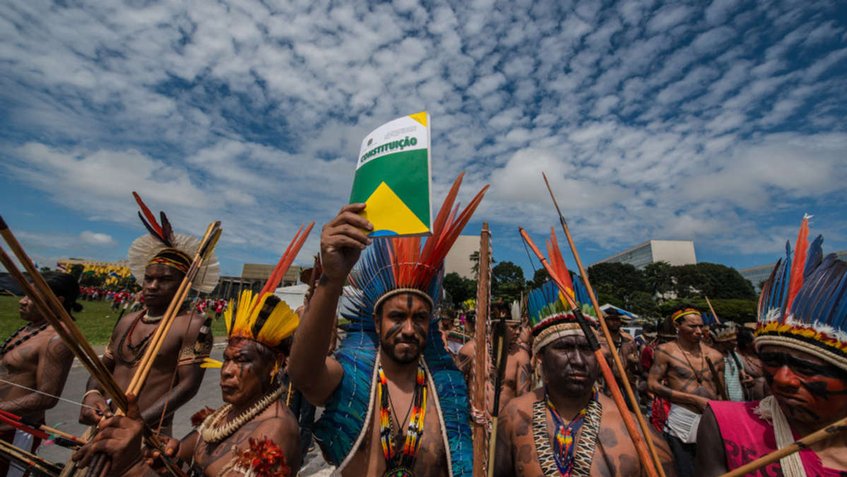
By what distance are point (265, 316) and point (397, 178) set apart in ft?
4.83

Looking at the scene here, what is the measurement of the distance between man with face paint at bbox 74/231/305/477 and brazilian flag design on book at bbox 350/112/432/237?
122cm

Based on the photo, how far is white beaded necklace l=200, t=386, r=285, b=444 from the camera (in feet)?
6.88

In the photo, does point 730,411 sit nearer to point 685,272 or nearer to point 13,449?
point 13,449

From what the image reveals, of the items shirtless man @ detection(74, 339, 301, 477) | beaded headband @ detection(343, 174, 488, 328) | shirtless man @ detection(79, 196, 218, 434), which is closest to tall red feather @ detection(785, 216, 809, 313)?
beaded headband @ detection(343, 174, 488, 328)

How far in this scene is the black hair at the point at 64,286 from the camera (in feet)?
12.0

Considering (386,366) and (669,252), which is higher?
(669,252)

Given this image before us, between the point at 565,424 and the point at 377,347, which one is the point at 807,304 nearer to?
the point at 565,424

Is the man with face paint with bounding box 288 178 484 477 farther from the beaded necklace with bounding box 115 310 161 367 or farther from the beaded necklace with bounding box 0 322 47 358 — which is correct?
the beaded necklace with bounding box 0 322 47 358

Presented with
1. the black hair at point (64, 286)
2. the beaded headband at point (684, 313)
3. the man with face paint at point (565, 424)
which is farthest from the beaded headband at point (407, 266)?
the beaded headband at point (684, 313)

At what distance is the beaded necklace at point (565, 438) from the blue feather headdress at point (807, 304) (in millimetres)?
1014

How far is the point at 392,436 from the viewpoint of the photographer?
6.86 feet

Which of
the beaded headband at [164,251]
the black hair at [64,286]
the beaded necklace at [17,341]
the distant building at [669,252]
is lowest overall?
the beaded necklace at [17,341]

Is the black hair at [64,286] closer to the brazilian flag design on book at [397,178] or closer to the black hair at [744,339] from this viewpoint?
the brazilian flag design on book at [397,178]

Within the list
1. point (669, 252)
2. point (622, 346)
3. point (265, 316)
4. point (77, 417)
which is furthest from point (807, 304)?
point (669, 252)
